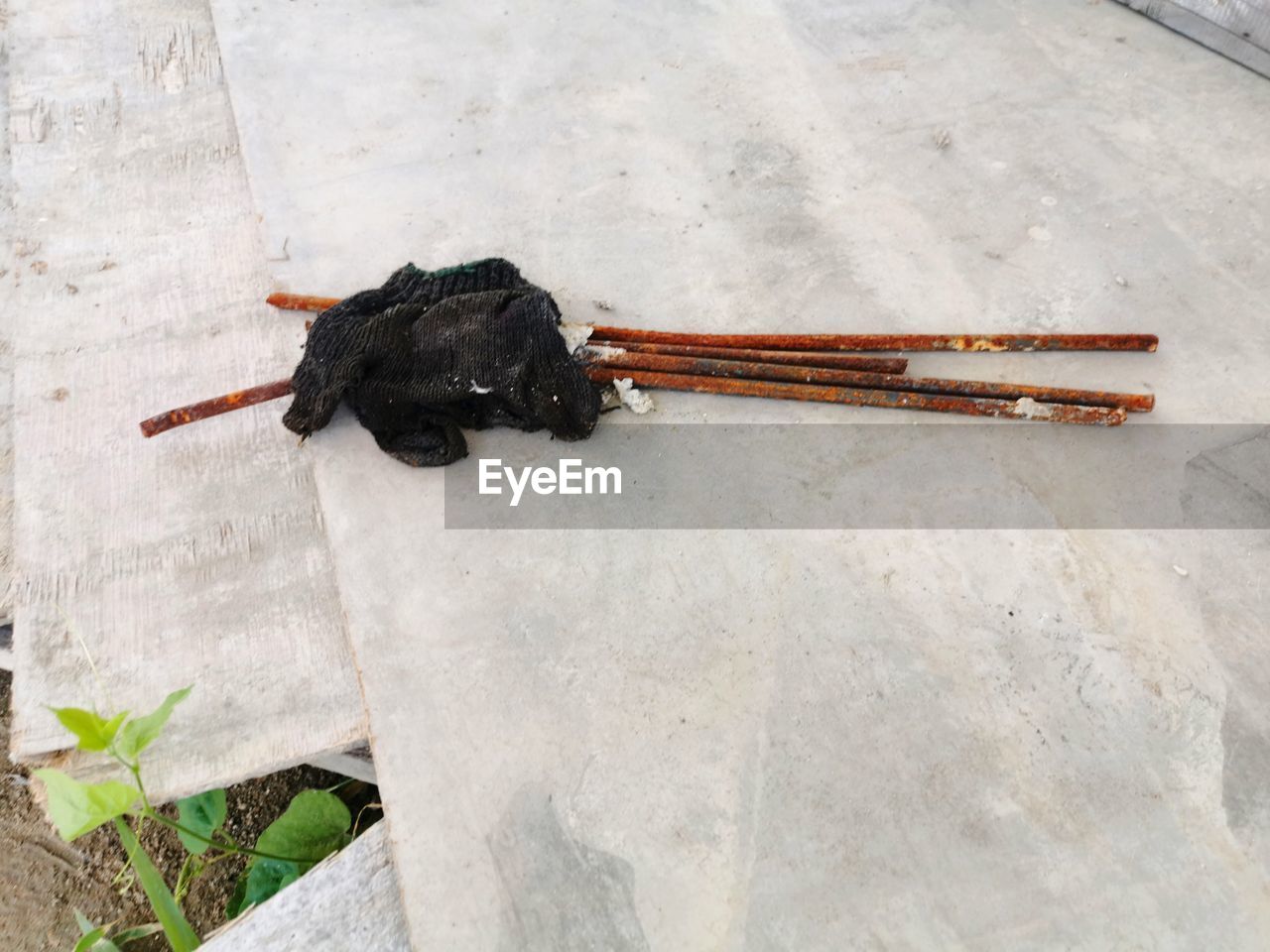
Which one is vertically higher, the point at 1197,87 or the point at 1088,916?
the point at 1197,87

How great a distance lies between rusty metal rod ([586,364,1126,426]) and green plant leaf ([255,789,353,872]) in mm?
1165

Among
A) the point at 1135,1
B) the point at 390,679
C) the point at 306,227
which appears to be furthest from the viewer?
the point at 1135,1

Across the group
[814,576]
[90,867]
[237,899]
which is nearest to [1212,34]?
[814,576]

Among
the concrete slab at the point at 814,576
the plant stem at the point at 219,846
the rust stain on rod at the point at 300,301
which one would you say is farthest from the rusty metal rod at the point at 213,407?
the plant stem at the point at 219,846

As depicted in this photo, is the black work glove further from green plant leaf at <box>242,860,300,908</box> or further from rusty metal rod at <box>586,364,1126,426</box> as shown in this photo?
green plant leaf at <box>242,860,300,908</box>

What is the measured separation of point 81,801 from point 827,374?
178 centimetres

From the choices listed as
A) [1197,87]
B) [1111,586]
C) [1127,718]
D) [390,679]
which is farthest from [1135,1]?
[390,679]

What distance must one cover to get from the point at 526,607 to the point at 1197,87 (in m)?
2.86

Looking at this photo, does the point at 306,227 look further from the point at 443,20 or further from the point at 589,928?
the point at 589,928

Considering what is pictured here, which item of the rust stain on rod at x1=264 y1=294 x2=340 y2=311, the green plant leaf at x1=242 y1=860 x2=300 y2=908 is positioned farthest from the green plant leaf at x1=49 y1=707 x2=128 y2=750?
the rust stain on rod at x1=264 y1=294 x2=340 y2=311

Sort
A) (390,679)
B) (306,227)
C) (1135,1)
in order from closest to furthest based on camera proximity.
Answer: (390,679)
(306,227)
(1135,1)

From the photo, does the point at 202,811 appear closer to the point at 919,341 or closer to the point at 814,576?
the point at 814,576

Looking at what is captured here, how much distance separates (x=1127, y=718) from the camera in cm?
180

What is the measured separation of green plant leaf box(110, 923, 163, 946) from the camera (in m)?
2.06
